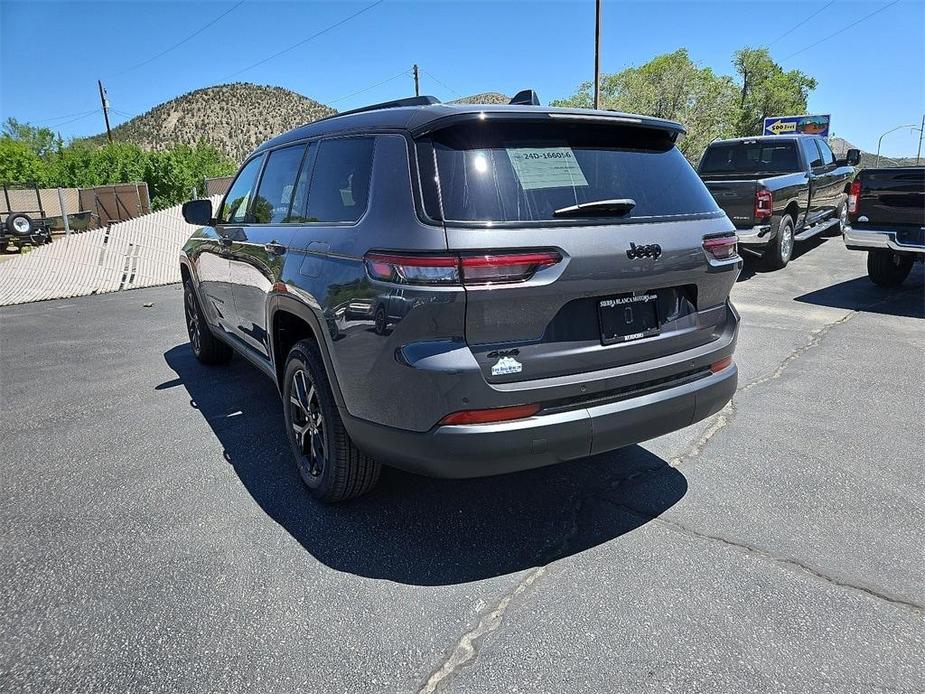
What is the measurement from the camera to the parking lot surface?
2.10m

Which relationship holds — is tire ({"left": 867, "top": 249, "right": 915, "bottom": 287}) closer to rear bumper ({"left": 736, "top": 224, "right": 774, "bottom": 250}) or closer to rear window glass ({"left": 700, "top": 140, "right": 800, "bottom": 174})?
rear bumper ({"left": 736, "top": 224, "right": 774, "bottom": 250})

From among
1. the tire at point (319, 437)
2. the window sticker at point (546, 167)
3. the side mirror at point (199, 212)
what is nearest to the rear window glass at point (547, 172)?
the window sticker at point (546, 167)

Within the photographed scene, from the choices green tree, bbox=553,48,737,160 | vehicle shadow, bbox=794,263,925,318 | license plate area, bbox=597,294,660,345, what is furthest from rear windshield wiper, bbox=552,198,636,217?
green tree, bbox=553,48,737,160

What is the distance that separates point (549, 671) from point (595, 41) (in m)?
27.3

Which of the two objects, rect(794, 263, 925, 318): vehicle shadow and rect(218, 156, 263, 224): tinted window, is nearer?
rect(218, 156, 263, 224): tinted window

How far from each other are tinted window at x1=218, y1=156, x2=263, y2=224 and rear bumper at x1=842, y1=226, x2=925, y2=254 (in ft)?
23.0

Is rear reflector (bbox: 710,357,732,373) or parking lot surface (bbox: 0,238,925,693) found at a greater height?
rear reflector (bbox: 710,357,732,373)

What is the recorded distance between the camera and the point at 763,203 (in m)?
8.71

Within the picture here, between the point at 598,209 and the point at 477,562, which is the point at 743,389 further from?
the point at 477,562

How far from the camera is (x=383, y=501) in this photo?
3.17m

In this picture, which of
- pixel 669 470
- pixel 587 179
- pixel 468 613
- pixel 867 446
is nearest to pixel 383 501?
pixel 468 613

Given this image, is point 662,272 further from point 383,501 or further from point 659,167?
point 383,501

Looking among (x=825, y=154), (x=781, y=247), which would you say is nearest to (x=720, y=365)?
(x=781, y=247)

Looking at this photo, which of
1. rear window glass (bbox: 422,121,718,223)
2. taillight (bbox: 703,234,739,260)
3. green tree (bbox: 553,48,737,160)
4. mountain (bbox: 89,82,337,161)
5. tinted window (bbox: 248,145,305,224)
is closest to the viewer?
rear window glass (bbox: 422,121,718,223)
